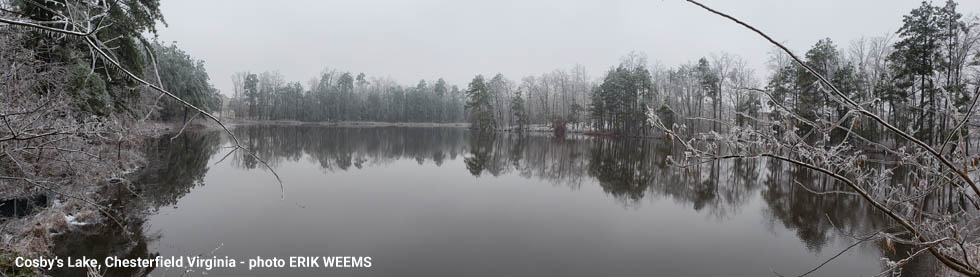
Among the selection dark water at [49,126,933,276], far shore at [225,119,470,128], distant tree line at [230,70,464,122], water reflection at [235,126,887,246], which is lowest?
dark water at [49,126,933,276]

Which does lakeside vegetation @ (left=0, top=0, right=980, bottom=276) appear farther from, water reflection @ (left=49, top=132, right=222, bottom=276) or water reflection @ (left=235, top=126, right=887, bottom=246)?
water reflection @ (left=235, top=126, right=887, bottom=246)

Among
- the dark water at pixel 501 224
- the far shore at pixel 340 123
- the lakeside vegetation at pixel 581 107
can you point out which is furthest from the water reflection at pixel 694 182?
the far shore at pixel 340 123

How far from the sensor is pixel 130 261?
18.1 feet

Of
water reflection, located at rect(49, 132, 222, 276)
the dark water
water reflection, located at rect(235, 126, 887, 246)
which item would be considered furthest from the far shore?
the dark water

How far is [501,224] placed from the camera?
802 cm

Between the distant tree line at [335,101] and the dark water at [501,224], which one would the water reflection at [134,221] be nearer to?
the dark water at [501,224]

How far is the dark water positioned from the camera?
19.7 feet

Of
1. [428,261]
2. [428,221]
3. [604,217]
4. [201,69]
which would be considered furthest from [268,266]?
[201,69]

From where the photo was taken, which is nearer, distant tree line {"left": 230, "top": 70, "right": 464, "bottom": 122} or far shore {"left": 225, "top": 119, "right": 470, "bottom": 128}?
far shore {"left": 225, "top": 119, "right": 470, "bottom": 128}

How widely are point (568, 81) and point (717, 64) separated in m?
21.8

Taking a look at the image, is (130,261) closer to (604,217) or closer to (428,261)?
(428,261)

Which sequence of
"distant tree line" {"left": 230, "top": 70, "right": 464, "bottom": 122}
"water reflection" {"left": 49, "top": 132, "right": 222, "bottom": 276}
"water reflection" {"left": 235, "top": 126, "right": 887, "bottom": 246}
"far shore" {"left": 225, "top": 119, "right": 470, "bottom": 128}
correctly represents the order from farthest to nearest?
"distant tree line" {"left": 230, "top": 70, "right": 464, "bottom": 122} → "far shore" {"left": 225, "top": 119, "right": 470, "bottom": 128} → "water reflection" {"left": 235, "top": 126, "right": 887, "bottom": 246} → "water reflection" {"left": 49, "top": 132, "right": 222, "bottom": 276}

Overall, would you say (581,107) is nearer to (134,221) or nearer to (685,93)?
(685,93)

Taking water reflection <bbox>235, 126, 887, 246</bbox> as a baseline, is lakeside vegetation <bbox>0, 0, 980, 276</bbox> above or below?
above
